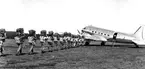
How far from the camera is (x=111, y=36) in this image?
3984 centimetres

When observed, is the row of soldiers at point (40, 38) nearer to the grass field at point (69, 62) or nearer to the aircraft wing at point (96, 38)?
the grass field at point (69, 62)

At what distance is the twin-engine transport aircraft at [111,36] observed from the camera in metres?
38.0

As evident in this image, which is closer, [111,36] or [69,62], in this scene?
[69,62]

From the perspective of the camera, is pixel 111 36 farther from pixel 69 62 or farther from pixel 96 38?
pixel 69 62

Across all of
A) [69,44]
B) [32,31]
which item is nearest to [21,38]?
[32,31]

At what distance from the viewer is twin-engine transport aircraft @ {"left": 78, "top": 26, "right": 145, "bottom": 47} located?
3797 centimetres

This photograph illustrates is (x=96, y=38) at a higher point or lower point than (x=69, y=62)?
higher

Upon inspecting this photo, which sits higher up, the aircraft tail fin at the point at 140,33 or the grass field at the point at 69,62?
the aircraft tail fin at the point at 140,33

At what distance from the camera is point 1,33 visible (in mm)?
18641

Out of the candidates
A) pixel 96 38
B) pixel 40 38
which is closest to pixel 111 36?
pixel 96 38

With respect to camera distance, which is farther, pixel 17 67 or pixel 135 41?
pixel 135 41

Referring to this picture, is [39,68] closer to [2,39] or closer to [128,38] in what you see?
[2,39]

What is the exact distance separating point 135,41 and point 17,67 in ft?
98.0

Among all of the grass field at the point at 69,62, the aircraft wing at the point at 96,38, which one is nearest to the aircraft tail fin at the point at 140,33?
the aircraft wing at the point at 96,38
